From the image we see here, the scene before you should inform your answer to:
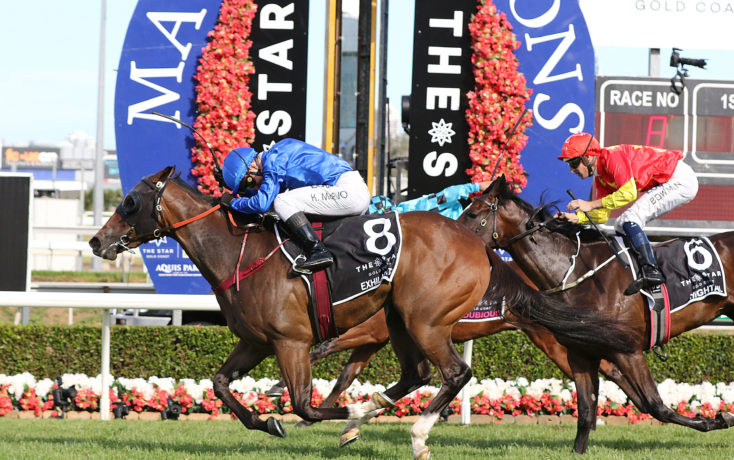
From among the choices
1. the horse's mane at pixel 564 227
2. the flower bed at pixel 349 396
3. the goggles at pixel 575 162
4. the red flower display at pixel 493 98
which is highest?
the red flower display at pixel 493 98

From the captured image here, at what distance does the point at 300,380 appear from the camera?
13.4 feet

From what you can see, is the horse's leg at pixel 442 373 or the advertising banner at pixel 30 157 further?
the advertising banner at pixel 30 157

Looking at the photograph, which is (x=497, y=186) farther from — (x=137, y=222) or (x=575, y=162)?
(x=137, y=222)

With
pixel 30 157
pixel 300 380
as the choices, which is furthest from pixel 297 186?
pixel 30 157

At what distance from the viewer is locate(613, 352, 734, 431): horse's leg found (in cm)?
453

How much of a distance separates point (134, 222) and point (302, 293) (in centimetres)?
93

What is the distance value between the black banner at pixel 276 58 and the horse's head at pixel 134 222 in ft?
12.6

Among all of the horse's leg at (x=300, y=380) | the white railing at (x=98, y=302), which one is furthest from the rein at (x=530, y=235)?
the white railing at (x=98, y=302)

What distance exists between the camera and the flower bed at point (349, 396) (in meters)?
6.26

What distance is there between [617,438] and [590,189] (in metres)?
3.49

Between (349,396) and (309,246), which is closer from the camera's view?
(309,246)

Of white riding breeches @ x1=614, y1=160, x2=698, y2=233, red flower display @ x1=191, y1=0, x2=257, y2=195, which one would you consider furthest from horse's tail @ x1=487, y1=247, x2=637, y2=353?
red flower display @ x1=191, y1=0, x2=257, y2=195

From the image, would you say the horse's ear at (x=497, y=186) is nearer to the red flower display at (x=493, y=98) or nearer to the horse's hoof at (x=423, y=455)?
the horse's hoof at (x=423, y=455)

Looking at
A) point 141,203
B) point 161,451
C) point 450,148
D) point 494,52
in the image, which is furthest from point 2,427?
point 494,52
